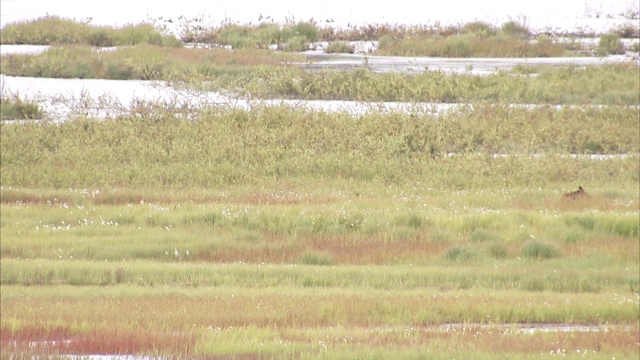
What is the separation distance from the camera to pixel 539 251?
11.1 meters

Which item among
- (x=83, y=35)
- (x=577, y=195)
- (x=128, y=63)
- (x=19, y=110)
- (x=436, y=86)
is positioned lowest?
(x=577, y=195)

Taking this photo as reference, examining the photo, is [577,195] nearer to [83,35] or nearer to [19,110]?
[19,110]

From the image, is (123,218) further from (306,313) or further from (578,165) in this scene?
(578,165)

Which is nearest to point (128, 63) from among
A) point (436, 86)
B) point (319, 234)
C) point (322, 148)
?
point (436, 86)

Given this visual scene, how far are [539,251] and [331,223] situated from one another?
2809mm

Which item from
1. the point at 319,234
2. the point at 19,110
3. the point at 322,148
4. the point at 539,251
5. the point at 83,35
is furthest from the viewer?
the point at 83,35

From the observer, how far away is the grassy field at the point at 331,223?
7.33 m

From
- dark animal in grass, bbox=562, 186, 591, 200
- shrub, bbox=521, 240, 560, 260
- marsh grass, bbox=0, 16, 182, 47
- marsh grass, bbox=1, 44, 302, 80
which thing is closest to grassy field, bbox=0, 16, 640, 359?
shrub, bbox=521, 240, 560, 260

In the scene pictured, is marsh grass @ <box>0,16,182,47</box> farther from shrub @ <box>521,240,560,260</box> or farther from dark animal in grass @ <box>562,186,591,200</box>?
shrub @ <box>521,240,560,260</box>

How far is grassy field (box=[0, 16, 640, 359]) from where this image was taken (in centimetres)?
733

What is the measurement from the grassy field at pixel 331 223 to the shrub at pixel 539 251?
0.07 feet

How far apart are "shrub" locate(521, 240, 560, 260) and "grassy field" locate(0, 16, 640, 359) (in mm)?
21

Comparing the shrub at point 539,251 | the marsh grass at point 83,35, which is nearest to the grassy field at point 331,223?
the shrub at point 539,251

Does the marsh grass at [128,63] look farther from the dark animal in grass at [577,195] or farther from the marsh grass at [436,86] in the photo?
the dark animal in grass at [577,195]
